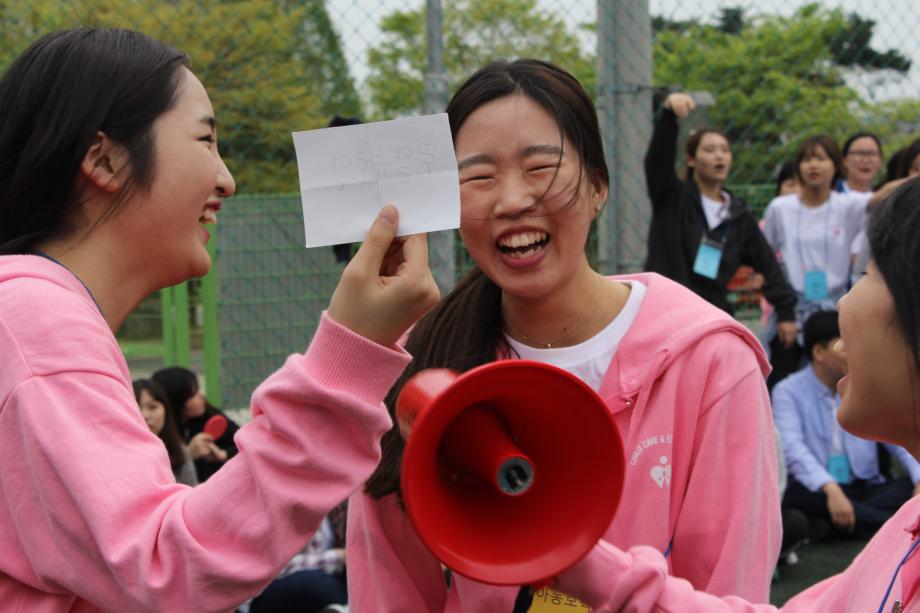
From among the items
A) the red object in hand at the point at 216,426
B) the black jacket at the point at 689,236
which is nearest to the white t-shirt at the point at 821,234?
the black jacket at the point at 689,236

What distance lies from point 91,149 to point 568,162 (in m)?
0.90

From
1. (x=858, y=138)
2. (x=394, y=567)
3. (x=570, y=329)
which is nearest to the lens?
(x=394, y=567)

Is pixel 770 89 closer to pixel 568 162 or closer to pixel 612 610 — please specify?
pixel 568 162

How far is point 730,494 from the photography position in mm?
1788

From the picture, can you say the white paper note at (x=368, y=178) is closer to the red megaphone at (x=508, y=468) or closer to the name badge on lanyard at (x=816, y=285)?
the red megaphone at (x=508, y=468)

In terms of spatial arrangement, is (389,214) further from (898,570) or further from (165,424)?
(165,424)

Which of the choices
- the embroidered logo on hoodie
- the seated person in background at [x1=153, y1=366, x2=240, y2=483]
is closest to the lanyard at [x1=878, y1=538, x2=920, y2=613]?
the embroidered logo on hoodie

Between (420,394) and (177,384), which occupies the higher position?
(420,394)

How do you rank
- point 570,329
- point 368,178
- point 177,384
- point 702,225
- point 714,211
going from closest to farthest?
point 368,178 < point 570,329 < point 177,384 < point 702,225 < point 714,211

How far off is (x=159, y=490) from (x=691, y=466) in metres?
0.99

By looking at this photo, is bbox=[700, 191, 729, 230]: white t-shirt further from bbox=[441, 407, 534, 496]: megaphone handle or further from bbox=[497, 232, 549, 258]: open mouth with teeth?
bbox=[441, 407, 534, 496]: megaphone handle

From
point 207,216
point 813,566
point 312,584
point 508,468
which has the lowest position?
point 813,566

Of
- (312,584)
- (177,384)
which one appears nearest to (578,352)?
(312,584)

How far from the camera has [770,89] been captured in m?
10.3
